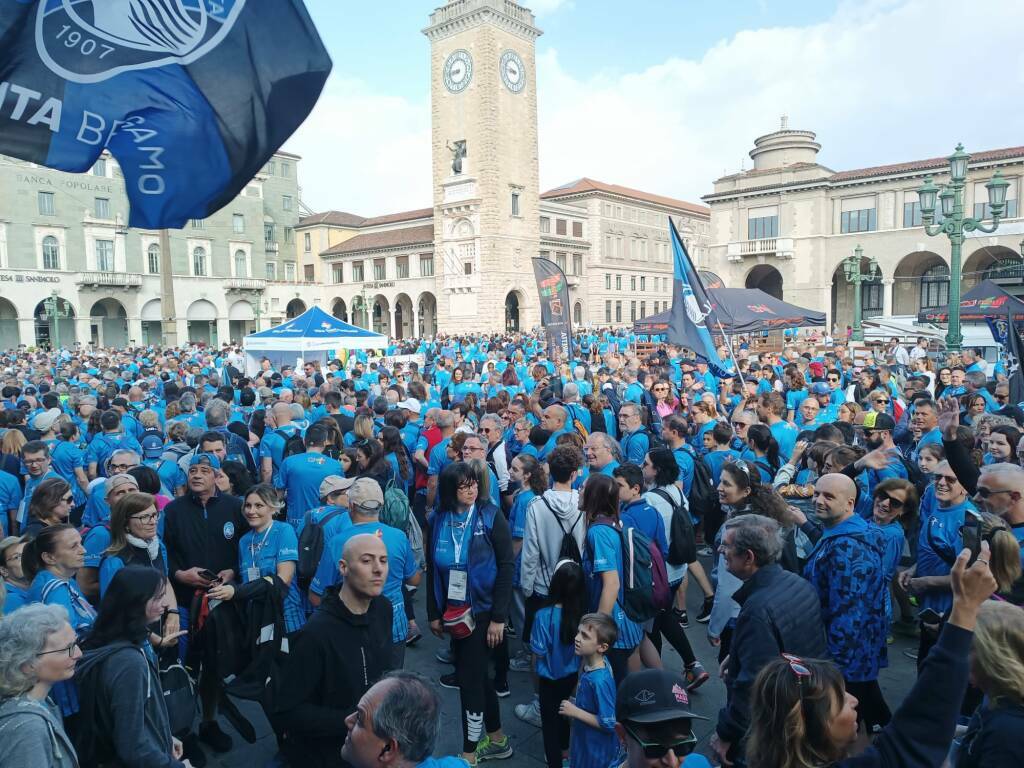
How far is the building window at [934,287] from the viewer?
39.7 m

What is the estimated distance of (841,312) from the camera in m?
42.8

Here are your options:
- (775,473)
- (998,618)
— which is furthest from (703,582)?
(998,618)

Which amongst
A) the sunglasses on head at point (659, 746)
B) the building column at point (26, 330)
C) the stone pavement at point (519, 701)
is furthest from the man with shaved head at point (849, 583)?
the building column at point (26, 330)

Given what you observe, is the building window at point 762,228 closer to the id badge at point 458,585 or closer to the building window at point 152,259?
the building window at point 152,259

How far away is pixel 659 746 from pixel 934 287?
46.4 meters

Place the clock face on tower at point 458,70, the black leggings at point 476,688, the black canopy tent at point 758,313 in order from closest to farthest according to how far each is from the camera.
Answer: the black leggings at point 476,688, the black canopy tent at point 758,313, the clock face on tower at point 458,70

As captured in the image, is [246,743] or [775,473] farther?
[775,473]

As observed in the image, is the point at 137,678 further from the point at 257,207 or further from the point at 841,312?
the point at 257,207

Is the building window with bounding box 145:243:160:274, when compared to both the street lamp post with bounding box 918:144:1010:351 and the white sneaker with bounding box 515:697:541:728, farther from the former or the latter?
the white sneaker with bounding box 515:697:541:728

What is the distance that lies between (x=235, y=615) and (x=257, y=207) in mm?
55585

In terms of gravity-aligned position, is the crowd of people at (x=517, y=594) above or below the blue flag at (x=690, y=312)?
below

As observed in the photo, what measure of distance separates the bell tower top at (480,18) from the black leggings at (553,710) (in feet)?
151

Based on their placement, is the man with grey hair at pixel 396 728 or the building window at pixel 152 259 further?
the building window at pixel 152 259

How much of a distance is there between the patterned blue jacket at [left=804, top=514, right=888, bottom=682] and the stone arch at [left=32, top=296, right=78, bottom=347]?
50.1 meters
